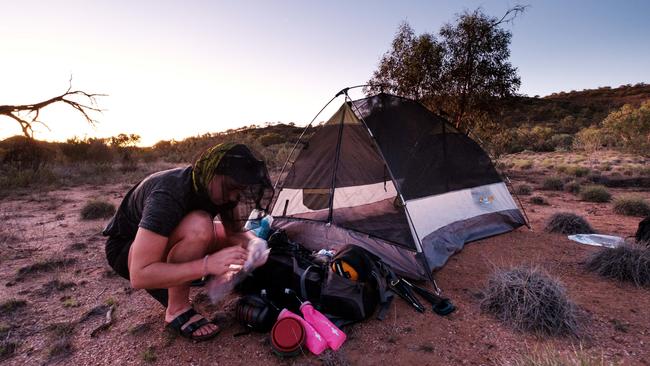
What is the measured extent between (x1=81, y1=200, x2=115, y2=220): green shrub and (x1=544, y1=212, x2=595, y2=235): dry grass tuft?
8328mm

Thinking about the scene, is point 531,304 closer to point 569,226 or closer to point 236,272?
point 236,272

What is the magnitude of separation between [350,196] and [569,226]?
3771 mm

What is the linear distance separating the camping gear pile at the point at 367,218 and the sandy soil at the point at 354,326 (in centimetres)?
18

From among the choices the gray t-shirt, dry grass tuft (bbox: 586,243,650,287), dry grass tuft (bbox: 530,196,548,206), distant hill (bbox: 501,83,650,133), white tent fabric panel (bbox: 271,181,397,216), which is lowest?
dry grass tuft (bbox: 530,196,548,206)

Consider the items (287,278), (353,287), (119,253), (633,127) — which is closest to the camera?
(119,253)

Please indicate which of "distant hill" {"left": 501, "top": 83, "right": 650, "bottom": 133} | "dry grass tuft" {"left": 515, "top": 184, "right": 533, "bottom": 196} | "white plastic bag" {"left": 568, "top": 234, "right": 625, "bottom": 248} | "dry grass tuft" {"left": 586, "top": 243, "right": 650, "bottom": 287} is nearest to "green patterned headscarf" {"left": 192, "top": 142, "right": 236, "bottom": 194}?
"dry grass tuft" {"left": 586, "top": 243, "right": 650, "bottom": 287}

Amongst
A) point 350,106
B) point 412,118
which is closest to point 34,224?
point 350,106

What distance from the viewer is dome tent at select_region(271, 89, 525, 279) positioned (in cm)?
402

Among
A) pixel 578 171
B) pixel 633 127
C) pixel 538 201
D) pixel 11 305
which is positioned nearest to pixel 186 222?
pixel 11 305

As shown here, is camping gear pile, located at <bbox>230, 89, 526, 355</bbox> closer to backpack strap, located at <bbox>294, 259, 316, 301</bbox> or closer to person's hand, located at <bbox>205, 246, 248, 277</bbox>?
backpack strap, located at <bbox>294, 259, 316, 301</bbox>

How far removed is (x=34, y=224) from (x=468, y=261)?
748 cm

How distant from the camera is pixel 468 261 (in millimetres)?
4441

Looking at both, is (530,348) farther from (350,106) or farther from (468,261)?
(350,106)

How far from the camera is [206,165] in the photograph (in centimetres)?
215
